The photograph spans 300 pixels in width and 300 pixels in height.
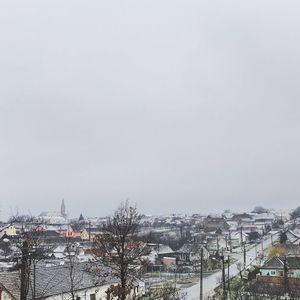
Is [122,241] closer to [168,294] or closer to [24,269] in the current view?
[24,269]

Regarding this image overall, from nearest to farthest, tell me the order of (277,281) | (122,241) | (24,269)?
1. (122,241)
2. (24,269)
3. (277,281)

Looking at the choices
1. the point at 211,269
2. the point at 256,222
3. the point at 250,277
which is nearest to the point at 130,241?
the point at 250,277

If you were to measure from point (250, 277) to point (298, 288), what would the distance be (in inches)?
636

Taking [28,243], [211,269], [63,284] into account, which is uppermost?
[28,243]

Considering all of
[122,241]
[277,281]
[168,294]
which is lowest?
[277,281]

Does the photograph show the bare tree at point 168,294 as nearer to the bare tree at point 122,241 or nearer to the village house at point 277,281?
the village house at point 277,281

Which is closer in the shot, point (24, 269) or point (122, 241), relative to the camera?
point (122, 241)

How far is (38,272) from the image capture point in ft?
97.8

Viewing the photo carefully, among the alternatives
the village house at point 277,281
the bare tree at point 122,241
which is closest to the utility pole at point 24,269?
the bare tree at point 122,241

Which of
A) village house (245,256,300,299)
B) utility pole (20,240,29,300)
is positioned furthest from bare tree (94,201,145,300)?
village house (245,256,300,299)

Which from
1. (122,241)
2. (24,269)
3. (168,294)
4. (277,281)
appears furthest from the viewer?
(277,281)

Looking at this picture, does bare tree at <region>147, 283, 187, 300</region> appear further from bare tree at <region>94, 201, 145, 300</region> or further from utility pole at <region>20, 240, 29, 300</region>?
utility pole at <region>20, 240, 29, 300</region>

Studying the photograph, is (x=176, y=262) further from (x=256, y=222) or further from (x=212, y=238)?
(x=256, y=222)

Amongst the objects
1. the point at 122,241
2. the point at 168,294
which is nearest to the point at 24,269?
the point at 122,241
